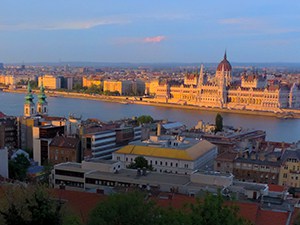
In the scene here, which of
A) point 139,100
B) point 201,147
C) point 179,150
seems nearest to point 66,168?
point 179,150

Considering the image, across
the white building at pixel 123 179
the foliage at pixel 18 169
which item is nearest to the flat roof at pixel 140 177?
the white building at pixel 123 179

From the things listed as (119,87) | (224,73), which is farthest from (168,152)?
(119,87)

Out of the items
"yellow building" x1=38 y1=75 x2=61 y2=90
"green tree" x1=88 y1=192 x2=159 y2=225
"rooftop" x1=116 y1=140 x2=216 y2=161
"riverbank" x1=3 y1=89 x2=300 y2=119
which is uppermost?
"green tree" x1=88 y1=192 x2=159 y2=225

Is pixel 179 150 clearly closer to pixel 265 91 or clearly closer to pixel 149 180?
pixel 149 180

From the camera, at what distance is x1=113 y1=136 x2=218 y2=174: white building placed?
7.85 metres

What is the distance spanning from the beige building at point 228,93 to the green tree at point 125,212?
820 inches

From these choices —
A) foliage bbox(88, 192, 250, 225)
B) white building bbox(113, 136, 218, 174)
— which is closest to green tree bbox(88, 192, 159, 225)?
foliage bbox(88, 192, 250, 225)

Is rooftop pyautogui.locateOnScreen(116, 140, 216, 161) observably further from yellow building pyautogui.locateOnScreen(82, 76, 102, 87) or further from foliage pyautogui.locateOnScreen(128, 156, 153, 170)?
yellow building pyautogui.locateOnScreen(82, 76, 102, 87)

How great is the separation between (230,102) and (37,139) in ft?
57.7

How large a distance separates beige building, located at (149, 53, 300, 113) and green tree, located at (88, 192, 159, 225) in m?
20.8

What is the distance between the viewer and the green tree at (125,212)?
9.81 feet

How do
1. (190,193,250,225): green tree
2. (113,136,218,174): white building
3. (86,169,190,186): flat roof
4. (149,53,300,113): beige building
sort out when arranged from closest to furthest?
(190,193,250,225): green tree < (86,169,190,186): flat roof < (113,136,218,174): white building < (149,53,300,113): beige building

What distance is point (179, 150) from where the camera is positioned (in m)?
7.95

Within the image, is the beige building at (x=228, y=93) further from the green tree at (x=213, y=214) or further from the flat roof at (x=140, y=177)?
the green tree at (x=213, y=214)
